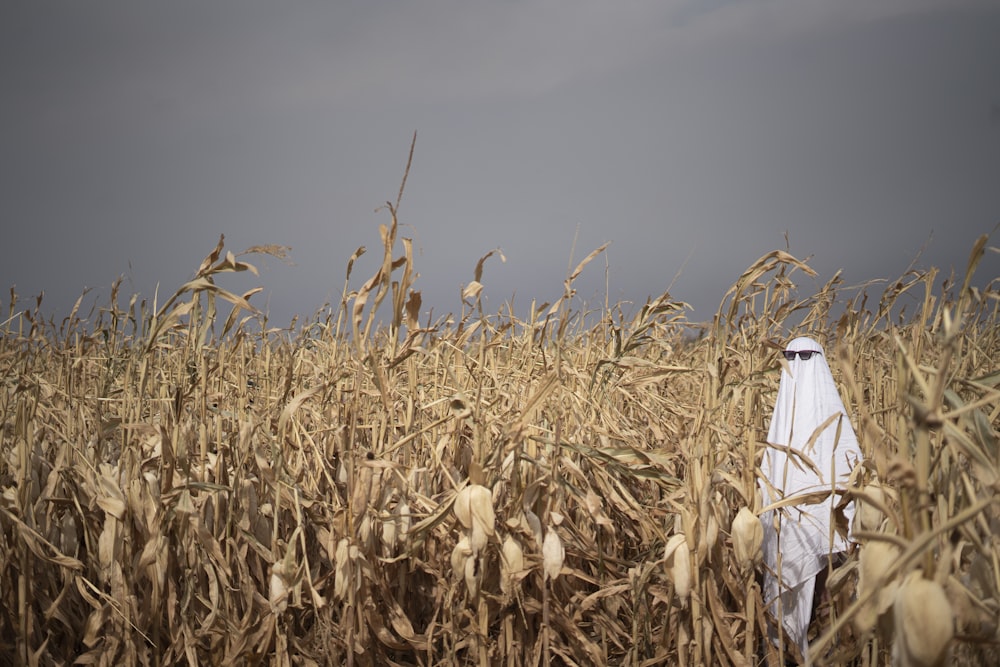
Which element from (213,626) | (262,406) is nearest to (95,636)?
(213,626)

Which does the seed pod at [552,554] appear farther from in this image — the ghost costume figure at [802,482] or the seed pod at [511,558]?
the ghost costume figure at [802,482]

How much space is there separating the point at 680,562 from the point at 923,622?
595 millimetres

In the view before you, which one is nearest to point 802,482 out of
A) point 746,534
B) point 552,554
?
point 746,534

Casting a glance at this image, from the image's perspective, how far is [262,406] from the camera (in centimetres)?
217

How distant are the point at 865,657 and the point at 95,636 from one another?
1.42 m

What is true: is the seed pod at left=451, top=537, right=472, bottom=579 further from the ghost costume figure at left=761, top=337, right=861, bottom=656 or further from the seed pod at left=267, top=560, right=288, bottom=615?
the ghost costume figure at left=761, top=337, right=861, bottom=656

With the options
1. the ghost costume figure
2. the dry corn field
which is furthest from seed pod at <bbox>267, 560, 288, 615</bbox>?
the ghost costume figure

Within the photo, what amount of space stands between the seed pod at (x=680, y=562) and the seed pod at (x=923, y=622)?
1.86ft

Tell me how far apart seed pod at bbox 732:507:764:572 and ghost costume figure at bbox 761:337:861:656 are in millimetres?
154

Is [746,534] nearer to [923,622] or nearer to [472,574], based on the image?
[472,574]

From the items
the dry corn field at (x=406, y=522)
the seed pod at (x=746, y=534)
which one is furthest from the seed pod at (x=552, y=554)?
the seed pod at (x=746, y=534)

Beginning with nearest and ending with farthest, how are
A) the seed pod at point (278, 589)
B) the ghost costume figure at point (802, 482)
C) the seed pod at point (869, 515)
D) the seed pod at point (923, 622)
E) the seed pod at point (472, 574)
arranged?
the seed pod at point (923, 622), the seed pod at point (869, 515), the seed pod at point (472, 574), the seed pod at point (278, 589), the ghost costume figure at point (802, 482)

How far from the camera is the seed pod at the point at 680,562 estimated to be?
1252mm

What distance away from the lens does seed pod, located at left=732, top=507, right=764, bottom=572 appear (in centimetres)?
123
